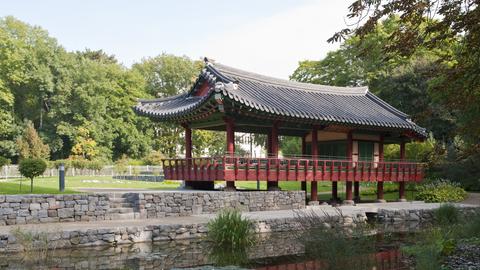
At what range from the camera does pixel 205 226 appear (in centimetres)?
1371

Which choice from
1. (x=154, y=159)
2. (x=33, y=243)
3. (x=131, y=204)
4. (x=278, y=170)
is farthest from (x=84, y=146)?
(x=33, y=243)

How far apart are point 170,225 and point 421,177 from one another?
1680 cm

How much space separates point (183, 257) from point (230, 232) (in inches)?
54.6

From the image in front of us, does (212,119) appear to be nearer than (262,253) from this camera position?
No

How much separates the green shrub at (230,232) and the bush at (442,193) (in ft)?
47.7

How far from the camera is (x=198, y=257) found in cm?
1110

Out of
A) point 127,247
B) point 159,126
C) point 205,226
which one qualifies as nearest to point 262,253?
point 205,226

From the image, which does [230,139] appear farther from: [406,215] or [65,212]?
[406,215]

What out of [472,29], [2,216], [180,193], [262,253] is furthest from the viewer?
[180,193]

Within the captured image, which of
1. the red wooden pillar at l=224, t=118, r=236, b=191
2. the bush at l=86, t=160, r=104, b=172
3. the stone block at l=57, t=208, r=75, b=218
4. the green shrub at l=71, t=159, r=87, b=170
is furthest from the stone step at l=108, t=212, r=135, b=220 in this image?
the bush at l=86, t=160, r=104, b=172

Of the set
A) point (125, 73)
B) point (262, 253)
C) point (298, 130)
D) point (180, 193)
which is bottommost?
point (262, 253)

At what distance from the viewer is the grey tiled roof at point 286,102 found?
1827 centimetres

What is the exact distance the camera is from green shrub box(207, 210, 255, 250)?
11797 mm

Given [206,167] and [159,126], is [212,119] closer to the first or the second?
[206,167]
